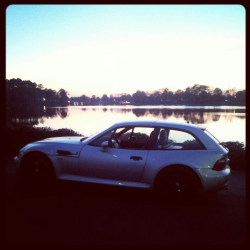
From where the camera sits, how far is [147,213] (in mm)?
4262

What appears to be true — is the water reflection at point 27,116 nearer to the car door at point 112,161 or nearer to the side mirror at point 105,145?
the car door at point 112,161

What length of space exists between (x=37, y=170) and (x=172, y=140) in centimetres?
307

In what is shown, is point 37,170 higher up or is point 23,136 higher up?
point 23,136

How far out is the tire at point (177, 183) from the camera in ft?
15.1

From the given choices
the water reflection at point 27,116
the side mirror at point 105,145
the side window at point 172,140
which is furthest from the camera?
the water reflection at point 27,116

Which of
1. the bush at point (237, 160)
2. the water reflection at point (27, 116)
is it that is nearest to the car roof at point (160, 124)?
the bush at point (237, 160)


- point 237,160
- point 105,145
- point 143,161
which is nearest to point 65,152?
point 105,145

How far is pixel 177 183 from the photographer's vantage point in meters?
4.69

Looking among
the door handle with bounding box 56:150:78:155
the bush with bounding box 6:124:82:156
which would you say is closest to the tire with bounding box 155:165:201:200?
the door handle with bounding box 56:150:78:155

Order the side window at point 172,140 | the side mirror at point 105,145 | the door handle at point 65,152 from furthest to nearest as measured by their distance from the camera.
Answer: the door handle at point 65,152, the side mirror at point 105,145, the side window at point 172,140

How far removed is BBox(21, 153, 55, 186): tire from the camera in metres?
5.34

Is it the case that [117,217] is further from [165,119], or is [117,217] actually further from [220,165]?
[165,119]

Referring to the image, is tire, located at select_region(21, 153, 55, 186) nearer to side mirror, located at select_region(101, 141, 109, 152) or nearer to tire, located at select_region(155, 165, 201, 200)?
side mirror, located at select_region(101, 141, 109, 152)
